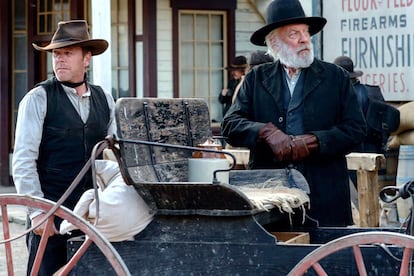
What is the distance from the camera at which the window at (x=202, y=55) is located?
1202 centimetres

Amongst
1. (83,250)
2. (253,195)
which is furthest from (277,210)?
(83,250)

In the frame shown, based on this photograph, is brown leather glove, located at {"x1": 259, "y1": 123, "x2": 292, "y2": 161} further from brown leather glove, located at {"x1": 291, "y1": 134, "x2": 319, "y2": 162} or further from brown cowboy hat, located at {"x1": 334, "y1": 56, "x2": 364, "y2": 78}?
brown cowboy hat, located at {"x1": 334, "y1": 56, "x2": 364, "y2": 78}

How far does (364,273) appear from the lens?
316 cm

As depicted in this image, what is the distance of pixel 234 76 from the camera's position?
37.8 ft

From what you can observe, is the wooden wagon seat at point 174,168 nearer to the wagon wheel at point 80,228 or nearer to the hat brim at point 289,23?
the wagon wheel at point 80,228

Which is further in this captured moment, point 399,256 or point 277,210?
point 277,210

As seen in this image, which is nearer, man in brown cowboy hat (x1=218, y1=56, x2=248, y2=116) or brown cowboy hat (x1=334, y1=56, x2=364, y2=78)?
brown cowboy hat (x1=334, y1=56, x2=364, y2=78)

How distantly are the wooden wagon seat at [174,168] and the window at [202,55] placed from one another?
7.54m

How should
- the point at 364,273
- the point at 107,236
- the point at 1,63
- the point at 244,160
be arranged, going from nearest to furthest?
the point at 364,273
the point at 107,236
the point at 244,160
the point at 1,63

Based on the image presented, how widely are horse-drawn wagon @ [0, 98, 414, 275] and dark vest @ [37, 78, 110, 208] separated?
1.69ft

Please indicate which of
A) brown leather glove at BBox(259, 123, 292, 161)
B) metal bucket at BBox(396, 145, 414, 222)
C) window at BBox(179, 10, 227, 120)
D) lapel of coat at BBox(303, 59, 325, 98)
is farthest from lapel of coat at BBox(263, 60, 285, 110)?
window at BBox(179, 10, 227, 120)

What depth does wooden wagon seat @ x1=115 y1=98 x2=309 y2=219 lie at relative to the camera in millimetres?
3674

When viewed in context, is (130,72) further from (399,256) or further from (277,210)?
(399,256)

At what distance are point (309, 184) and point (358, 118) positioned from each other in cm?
40
